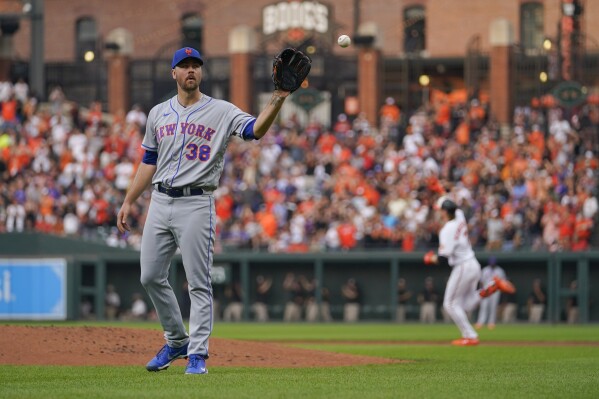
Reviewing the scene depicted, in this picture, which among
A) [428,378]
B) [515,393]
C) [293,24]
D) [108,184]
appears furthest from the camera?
[293,24]

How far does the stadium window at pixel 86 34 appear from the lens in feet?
163

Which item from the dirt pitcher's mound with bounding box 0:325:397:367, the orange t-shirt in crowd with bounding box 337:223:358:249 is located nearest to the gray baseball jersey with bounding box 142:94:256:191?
the dirt pitcher's mound with bounding box 0:325:397:367

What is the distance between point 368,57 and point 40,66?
9.30 meters

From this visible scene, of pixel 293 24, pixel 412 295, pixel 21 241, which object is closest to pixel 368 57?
pixel 293 24

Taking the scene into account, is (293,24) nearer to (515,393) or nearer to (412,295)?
(412,295)

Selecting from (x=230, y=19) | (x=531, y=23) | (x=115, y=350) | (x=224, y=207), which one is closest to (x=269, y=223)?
(x=224, y=207)

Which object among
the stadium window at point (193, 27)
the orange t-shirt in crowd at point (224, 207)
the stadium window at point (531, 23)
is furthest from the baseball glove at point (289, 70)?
the stadium window at point (193, 27)

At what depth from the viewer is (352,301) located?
2664 cm

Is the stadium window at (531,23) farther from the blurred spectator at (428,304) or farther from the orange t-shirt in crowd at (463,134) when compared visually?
the blurred spectator at (428,304)

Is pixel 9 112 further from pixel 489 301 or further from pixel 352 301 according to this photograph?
pixel 489 301

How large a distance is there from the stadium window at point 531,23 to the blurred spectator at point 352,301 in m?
19.6

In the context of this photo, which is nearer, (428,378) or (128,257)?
(428,378)

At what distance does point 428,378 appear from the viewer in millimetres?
9227

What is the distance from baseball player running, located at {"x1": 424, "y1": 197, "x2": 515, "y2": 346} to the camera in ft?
52.7
